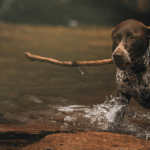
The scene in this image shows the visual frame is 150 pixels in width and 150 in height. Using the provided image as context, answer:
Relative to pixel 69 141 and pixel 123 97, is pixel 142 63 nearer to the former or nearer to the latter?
pixel 123 97

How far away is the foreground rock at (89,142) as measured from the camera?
1.14 metres

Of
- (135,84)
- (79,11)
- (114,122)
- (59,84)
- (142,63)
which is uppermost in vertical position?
(79,11)

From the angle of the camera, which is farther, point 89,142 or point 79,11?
point 79,11

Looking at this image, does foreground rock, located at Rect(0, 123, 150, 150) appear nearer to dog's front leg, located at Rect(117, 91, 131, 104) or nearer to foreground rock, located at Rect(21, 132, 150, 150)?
foreground rock, located at Rect(21, 132, 150, 150)

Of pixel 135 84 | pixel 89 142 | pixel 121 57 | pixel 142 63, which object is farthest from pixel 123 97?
pixel 89 142

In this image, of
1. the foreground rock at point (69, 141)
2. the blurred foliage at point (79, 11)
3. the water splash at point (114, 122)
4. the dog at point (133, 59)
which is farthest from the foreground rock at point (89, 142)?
the blurred foliage at point (79, 11)

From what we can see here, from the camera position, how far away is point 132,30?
4.95ft

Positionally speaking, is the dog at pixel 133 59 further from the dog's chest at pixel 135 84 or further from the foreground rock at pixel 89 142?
the foreground rock at pixel 89 142

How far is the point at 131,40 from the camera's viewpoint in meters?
1.51

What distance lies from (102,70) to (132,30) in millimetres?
2563

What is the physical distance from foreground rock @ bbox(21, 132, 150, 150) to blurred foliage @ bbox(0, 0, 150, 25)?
9.21ft

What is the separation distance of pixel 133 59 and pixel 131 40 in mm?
133

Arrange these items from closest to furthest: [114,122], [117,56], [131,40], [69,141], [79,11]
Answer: [69,141] → [117,56] → [131,40] → [114,122] → [79,11]

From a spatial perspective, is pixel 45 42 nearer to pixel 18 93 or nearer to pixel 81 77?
pixel 81 77
